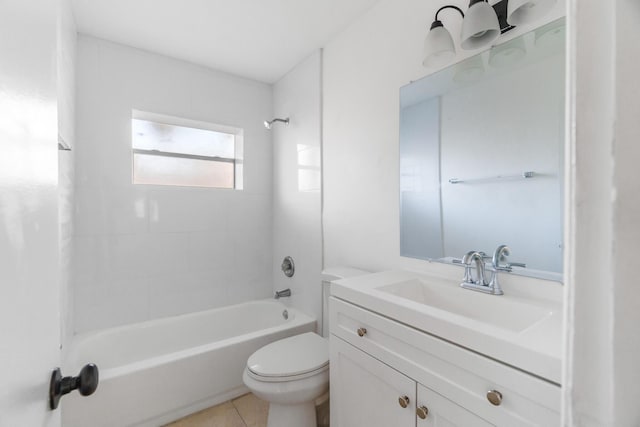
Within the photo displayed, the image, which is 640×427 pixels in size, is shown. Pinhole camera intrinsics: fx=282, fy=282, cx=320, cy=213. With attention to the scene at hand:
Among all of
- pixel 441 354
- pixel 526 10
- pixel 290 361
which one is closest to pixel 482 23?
pixel 526 10

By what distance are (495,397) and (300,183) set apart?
1.92m

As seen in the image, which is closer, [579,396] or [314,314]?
[579,396]

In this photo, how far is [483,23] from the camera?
1.11 metres

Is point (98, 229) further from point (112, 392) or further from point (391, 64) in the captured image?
point (391, 64)

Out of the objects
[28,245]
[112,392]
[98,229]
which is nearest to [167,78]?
[98,229]

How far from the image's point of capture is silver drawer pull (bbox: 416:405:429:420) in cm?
93

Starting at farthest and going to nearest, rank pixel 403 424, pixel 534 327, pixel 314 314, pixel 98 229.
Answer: pixel 314 314, pixel 98 229, pixel 403 424, pixel 534 327

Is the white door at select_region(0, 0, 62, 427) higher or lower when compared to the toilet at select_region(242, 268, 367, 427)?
higher

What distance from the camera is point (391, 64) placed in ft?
5.37

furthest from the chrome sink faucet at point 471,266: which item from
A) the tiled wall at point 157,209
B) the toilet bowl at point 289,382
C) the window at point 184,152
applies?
the window at point 184,152

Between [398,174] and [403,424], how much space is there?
3.78 ft

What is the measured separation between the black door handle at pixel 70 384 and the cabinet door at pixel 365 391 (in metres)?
0.91

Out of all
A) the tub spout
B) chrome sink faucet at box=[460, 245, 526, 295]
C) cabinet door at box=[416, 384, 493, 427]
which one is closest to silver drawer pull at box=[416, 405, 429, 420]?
cabinet door at box=[416, 384, 493, 427]

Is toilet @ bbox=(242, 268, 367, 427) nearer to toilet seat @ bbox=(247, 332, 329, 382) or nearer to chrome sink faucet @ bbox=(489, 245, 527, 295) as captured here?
toilet seat @ bbox=(247, 332, 329, 382)
